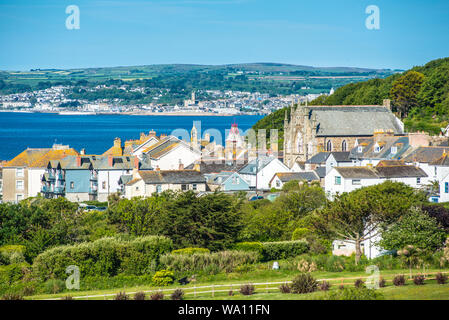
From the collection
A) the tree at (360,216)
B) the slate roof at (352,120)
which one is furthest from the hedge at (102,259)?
the slate roof at (352,120)

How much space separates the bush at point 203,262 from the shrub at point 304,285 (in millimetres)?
6900

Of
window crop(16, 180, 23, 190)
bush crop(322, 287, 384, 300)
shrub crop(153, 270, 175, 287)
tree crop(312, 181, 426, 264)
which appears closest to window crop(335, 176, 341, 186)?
tree crop(312, 181, 426, 264)

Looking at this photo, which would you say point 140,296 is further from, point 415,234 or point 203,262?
point 415,234

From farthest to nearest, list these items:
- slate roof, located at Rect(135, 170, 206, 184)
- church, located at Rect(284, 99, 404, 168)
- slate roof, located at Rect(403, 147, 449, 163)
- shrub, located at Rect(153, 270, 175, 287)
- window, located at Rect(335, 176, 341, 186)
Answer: church, located at Rect(284, 99, 404, 168) → slate roof, located at Rect(135, 170, 206, 184) → slate roof, located at Rect(403, 147, 449, 163) → window, located at Rect(335, 176, 341, 186) → shrub, located at Rect(153, 270, 175, 287)

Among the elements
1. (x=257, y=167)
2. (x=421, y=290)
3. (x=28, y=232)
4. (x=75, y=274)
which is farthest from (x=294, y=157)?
(x=421, y=290)

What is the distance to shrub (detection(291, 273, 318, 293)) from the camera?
74.4 ft

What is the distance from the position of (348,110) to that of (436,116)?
1494 centimetres

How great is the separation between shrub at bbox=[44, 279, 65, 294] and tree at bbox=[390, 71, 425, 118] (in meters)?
77.0

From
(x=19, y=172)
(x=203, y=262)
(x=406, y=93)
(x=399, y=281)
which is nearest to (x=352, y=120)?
(x=406, y=93)

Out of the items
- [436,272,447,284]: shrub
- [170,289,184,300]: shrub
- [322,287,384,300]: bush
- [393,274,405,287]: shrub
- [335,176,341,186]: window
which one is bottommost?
[170,289,184,300]: shrub

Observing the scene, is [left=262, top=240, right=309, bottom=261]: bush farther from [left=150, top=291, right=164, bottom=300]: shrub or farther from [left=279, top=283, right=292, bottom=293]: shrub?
[left=150, top=291, right=164, bottom=300]: shrub

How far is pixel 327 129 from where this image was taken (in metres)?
80.9
